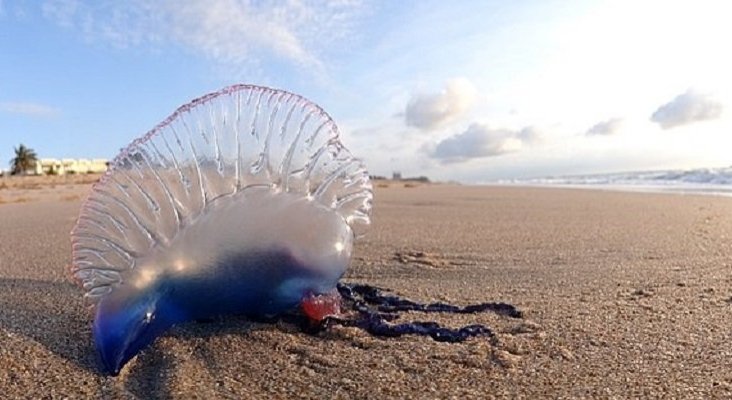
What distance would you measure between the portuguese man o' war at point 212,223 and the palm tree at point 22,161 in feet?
133

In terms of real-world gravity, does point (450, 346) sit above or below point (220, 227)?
below

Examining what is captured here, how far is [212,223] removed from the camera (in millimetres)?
1893

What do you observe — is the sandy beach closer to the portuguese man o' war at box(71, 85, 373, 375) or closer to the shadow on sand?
the shadow on sand

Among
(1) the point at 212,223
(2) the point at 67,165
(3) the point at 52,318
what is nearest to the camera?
(1) the point at 212,223

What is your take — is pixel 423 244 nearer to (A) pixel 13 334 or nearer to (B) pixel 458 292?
(B) pixel 458 292

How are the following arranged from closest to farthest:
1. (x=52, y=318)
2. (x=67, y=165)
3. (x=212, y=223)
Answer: (x=212, y=223) → (x=52, y=318) → (x=67, y=165)

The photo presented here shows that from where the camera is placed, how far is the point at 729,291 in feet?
9.10

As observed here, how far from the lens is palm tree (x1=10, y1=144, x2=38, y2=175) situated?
37000 millimetres

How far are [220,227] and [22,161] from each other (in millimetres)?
41474

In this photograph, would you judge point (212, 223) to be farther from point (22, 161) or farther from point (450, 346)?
point (22, 161)

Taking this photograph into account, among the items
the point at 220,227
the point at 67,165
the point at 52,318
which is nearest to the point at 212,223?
the point at 220,227

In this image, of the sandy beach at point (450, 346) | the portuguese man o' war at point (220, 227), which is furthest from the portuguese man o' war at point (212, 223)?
the sandy beach at point (450, 346)

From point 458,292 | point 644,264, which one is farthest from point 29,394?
point 644,264

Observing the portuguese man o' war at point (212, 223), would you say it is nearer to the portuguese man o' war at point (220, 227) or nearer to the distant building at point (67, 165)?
the portuguese man o' war at point (220, 227)
